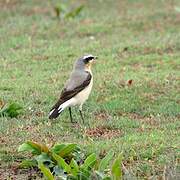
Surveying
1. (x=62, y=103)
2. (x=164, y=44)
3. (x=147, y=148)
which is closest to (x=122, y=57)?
(x=164, y=44)

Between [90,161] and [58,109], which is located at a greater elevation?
[90,161]

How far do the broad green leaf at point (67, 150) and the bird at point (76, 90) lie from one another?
1.51m

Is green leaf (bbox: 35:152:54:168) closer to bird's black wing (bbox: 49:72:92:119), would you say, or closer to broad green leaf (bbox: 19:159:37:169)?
broad green leaf (bbox: 19:159:37:169)

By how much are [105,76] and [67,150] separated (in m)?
4.66

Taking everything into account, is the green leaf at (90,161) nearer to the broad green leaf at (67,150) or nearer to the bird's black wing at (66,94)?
the broad green leaf at (67,150)

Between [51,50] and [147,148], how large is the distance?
619cm

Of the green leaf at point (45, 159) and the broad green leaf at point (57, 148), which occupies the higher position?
the broad green leaf at point (57, 148)

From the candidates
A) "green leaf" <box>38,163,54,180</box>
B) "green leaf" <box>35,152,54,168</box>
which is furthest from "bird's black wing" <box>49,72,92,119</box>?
"green leaf" <box>38,163,54,180</box>

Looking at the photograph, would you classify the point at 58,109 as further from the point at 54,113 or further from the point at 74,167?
the point at 74,167

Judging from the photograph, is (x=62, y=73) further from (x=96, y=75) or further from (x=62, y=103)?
(x=62, y=103)

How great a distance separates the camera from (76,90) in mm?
9969

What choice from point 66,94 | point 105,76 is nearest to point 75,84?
point 66,94

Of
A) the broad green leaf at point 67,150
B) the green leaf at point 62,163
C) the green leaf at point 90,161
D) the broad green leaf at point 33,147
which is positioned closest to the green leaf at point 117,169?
the green leaf at point 90,161

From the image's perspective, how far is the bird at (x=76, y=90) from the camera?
9.79m
